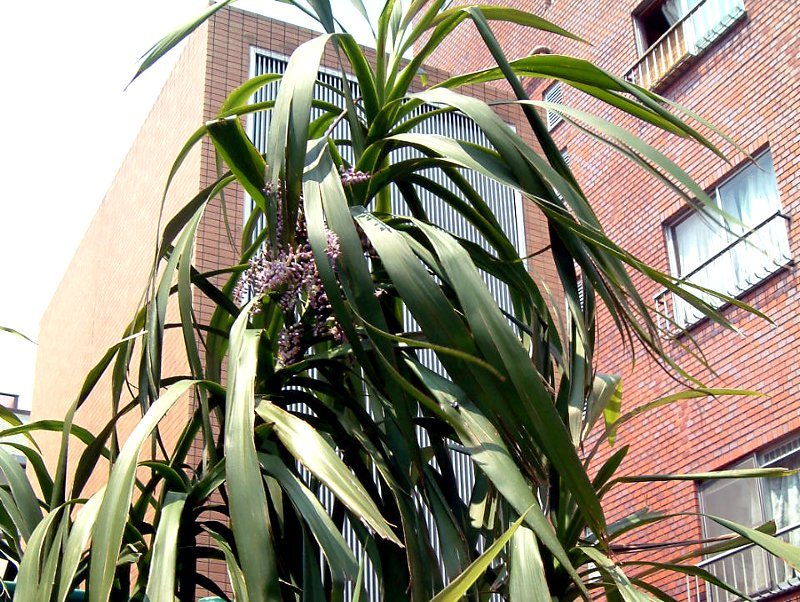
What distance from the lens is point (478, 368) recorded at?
3.54 metres

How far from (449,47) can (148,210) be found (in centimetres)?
855

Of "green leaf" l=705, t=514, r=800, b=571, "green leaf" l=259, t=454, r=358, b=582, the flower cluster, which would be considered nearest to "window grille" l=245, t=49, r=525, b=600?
the flower cluster

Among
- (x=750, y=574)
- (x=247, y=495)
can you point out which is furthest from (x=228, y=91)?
(x=247, y=495)

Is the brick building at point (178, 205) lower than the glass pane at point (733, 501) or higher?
higher

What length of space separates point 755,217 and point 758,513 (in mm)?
2762

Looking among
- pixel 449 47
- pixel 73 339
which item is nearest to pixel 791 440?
pixel 73 339

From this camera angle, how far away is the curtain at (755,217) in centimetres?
1094

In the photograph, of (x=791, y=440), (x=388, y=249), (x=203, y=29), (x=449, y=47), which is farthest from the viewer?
(x=449, y=47)

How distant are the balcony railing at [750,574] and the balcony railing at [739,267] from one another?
6.79 feet

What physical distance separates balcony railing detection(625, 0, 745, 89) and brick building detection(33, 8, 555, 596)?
65.1 inches

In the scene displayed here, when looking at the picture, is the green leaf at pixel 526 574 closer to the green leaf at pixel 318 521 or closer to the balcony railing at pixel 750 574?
the green leaf at pixel 318 521

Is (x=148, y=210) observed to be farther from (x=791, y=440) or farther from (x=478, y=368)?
(x=478, y=368)

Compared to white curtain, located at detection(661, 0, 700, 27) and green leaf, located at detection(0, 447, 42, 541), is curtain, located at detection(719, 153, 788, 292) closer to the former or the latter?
white curtain, located at detection(661, 0, 700, 27)

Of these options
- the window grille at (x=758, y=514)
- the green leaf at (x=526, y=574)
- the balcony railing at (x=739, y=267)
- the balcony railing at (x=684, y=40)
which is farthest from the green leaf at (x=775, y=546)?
the balcony railing at (x=684, y=40)
